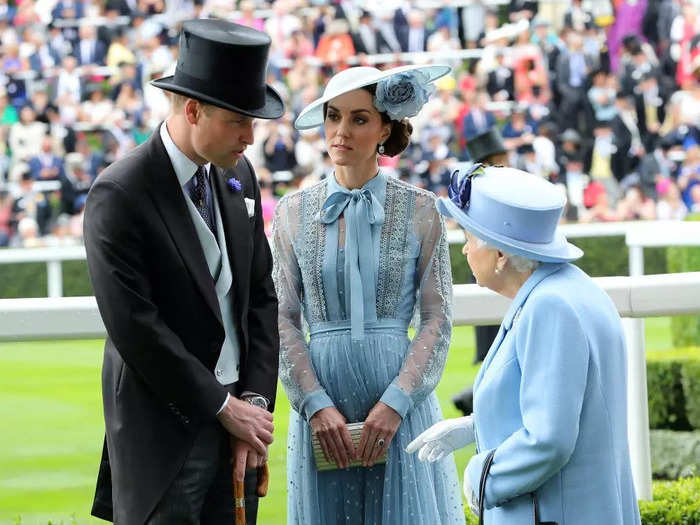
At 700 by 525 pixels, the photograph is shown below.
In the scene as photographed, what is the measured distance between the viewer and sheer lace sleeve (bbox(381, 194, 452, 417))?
3412mm

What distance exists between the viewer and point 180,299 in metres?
2.95

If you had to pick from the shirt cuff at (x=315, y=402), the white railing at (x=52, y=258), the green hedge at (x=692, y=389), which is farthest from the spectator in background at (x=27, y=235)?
the shirt cuff at (x=315, y=402)

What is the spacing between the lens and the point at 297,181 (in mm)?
16531

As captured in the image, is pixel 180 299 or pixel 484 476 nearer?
pixel 484 476

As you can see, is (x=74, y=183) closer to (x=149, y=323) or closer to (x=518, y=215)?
(x=149, y=323)

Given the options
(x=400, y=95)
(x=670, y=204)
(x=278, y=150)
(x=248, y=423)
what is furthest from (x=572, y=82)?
(x=248, y=423)

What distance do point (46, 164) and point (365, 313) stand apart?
1351cm

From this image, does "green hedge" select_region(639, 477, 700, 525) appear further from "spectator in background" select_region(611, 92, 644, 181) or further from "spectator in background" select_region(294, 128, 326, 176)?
"spectator in background" select_region(611, 92, 644, 181)

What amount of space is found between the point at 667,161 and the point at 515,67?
99.4 inches

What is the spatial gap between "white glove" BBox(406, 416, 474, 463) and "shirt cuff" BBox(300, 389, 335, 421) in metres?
0.53

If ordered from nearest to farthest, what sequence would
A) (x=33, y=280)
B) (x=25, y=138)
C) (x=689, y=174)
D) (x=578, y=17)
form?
(x=33, y=280)
(x=25, y=138)
(x=689, y=174)
(x=578, y=17)

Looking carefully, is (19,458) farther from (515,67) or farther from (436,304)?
(515,67)

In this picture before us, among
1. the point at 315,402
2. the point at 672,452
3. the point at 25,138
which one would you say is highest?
the point at 315,402

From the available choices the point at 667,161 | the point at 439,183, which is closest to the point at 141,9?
the point at 439,183
